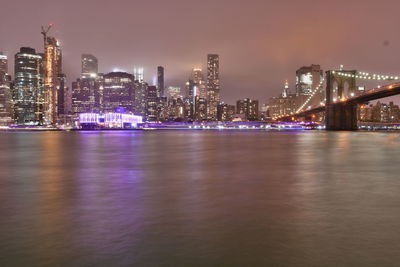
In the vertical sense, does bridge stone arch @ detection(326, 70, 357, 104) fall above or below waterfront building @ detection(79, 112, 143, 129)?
above

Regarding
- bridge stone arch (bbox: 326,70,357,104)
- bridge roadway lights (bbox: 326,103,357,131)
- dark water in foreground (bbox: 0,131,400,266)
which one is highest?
bridge stone arch (bbox: 326,70,357,104)

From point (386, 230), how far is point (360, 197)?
4159mm

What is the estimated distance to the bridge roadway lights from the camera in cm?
11269

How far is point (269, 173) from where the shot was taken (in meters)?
18.4

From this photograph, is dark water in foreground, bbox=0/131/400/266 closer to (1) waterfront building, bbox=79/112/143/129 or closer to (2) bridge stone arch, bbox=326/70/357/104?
(2) bridge stone arch, bbox=326/70/357/104

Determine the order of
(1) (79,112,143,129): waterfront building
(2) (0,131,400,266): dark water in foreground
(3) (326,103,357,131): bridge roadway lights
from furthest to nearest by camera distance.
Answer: (1) (79,112,143,129): waterfront building, (3) (326,103,357,131): bridge roadway lights, (2) (0,131,400,266): dark water in foreground

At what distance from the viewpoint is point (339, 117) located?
373ft

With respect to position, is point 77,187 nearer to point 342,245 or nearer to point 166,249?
point 166,249

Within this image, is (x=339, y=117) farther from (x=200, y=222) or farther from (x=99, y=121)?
(x=99, y=121)

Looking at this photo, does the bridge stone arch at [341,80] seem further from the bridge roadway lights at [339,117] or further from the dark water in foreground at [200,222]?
the dark water in foreground at [200,222]

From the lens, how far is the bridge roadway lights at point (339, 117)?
113 meters

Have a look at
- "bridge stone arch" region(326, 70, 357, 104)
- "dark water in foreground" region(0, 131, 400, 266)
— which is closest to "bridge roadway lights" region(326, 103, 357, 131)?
"bridge stone arch" region(326, 70, 357, 104)

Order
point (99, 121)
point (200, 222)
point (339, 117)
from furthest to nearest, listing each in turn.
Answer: point (99, 121), point (339, 117), point (200, 222)

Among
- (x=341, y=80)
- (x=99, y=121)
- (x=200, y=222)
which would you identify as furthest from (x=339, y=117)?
(x=99, y=121)
